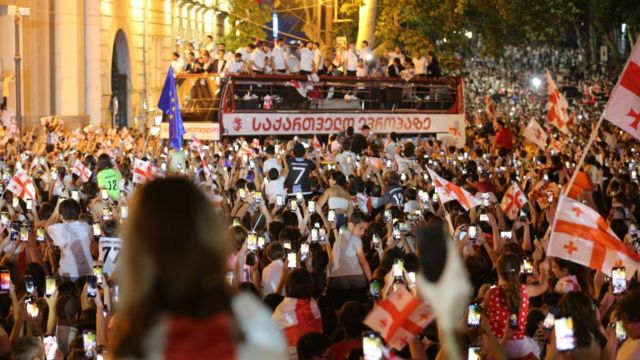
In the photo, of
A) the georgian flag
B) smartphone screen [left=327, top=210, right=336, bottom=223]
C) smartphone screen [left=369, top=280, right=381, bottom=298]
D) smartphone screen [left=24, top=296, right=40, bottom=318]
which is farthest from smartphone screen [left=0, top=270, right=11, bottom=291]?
smartphone screen [left=327, top=210, right=336, bottom=223]

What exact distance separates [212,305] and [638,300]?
3526mm

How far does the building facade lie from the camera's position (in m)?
35.0

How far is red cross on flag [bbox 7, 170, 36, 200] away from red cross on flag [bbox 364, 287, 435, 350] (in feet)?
26.8

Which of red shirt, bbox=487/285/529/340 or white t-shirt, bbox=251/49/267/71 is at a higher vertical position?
white t-shirt, bbox=251/49/267/71

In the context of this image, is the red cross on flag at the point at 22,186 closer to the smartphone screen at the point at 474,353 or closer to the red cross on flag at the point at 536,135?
the smartphone screen at the point at 474,353

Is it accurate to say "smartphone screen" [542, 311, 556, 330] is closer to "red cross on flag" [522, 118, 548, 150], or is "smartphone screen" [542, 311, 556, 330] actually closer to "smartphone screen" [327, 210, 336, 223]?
"smartphone screen" [327, 210, 336, 223]

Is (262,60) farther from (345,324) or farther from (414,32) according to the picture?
(345,324)

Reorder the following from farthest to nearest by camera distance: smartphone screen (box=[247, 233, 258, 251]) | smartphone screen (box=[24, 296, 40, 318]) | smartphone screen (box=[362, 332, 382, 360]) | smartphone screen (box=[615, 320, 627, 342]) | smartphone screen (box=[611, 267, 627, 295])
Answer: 1. smartphone screen (box=[247, 233, 258, 251])
2. smartphone screen (box=[611, 267, 627, 295])
3. smartphone screen (box=[24, 296, 40, 318])
4. smartphone screen (box=[615, 320, 627, 342])
5. smartphone screen (box=[362, 332, 382, 360])

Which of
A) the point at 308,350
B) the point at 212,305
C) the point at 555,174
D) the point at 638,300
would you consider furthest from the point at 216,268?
the point at 555,174

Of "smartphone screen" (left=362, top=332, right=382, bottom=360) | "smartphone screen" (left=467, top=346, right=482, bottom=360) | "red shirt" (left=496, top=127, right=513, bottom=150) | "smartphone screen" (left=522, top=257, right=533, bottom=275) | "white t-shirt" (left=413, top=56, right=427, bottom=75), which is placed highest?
"white t-shirt" (left=413, top=56, right=427, bottom=75)

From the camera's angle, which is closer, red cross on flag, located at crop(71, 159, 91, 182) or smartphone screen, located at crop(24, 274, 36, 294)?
smartphone screen, located at crop(24, 274, 36, 294)

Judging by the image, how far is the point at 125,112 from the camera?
42.3m

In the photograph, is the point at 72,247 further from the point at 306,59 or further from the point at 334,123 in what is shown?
the point at 306,59

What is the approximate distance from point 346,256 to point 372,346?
5.43 meters
